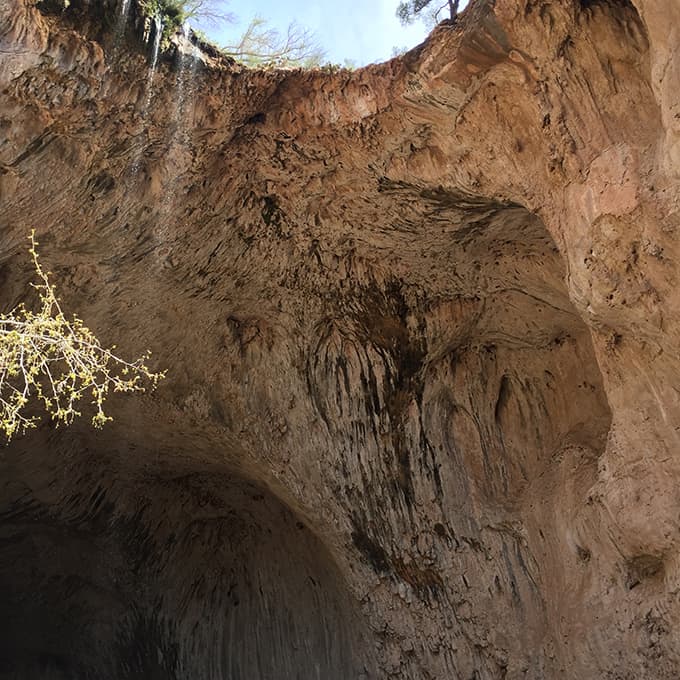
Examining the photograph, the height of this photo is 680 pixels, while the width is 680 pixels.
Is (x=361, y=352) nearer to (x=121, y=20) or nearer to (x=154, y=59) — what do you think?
(x=154, y=59)

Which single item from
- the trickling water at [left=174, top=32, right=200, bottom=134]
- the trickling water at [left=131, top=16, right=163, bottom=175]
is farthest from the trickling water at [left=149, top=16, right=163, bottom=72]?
the trickling water at [left=174, top=32, right=200, bottom=134]

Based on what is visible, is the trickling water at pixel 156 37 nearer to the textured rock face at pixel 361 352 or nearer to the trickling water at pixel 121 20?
the textured rock face at pixel 361 352

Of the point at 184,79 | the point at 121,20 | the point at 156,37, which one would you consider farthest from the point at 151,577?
the point at 121,20

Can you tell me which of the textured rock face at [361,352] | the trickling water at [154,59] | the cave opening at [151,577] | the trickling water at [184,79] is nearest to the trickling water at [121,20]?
the textured rock face at [361,352]

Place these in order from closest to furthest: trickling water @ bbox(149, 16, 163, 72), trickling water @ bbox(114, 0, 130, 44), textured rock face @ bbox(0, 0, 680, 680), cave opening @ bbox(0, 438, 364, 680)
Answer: textured rock face @ bbox(0, 0, 680, 680)
trickling water @ bbox(114, 0, 130, 44)
trickling water @ bbox(149, 16, 163, 72)
cave opening @ bbox(0, 438, 364, 680)

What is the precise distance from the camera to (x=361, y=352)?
6949mm

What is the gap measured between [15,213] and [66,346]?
244cm

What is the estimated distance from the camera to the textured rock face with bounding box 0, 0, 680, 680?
466 centimetres

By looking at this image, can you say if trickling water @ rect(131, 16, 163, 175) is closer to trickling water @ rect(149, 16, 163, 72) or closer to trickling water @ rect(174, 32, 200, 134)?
trickling water @ rect(149, 16, 163, 72)

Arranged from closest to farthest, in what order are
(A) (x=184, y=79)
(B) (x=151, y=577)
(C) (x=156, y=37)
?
(C) (x=156, y=37), (A) (x=184, y=79), (B) (x=151, y=577)

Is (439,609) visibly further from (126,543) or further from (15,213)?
(15,213)

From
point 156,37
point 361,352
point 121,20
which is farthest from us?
point 361,352

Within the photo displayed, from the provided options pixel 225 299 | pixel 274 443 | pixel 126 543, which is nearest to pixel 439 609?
pixel 274 443

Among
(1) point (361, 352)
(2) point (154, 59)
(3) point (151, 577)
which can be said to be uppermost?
(2) point (154, 59)
